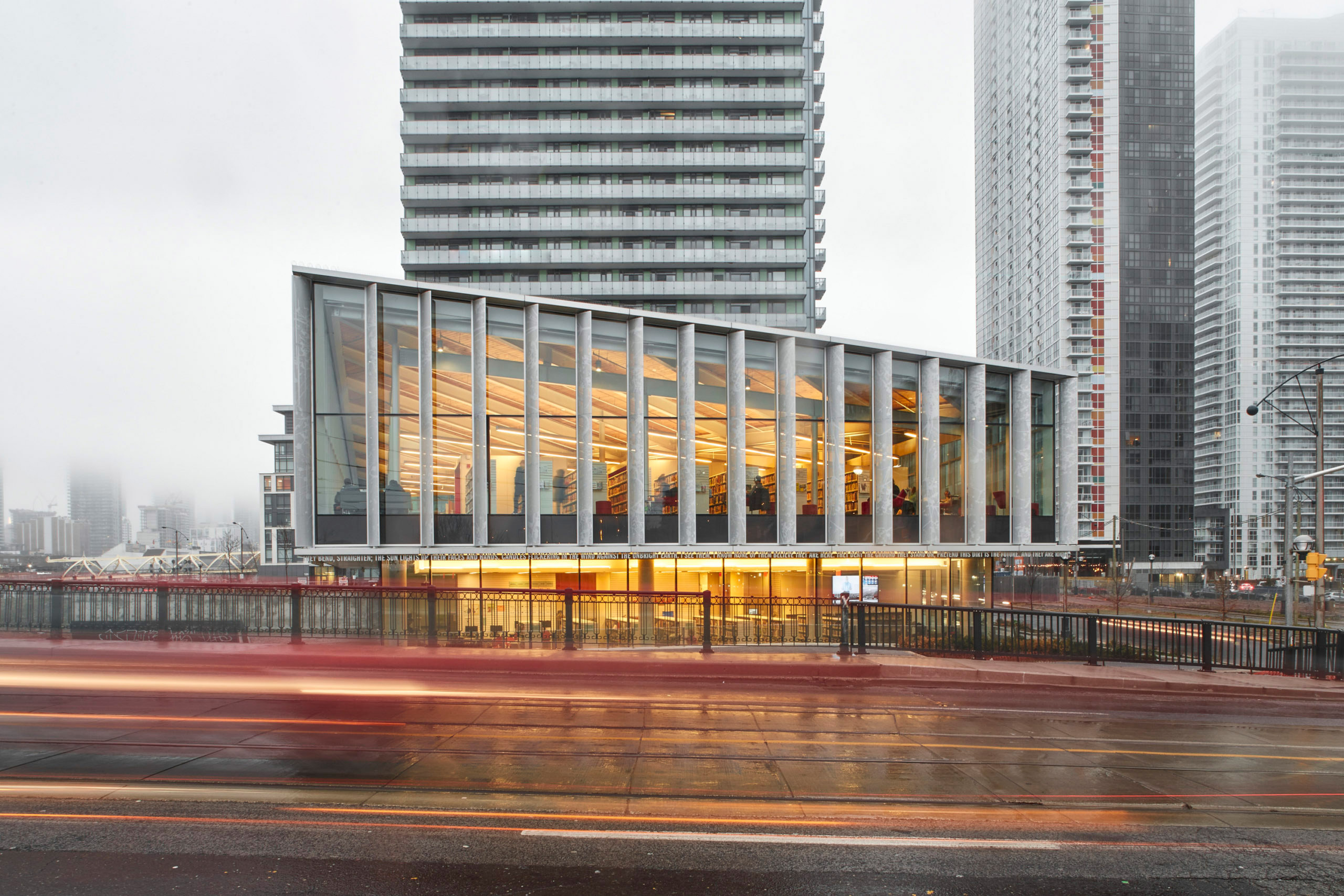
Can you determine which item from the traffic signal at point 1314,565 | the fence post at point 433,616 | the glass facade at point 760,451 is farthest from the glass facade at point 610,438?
the traffic signal at point 1314,565

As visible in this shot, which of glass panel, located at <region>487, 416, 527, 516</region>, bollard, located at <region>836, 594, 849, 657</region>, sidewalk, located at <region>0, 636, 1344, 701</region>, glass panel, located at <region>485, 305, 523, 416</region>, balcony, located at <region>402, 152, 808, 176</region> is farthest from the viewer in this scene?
balcony, located at <region>402, 152, 808, 176</region>

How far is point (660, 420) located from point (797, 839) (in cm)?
2014

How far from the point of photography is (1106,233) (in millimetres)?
102125

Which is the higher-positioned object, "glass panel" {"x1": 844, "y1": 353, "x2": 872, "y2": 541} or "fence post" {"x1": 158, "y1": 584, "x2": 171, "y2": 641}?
"glass panel" {"x1": 844, "y1": 353, "x2": 872, "y2": 541}

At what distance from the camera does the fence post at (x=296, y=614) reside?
1709 cm

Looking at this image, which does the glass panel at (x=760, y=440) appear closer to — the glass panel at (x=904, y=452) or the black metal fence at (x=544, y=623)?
the glass panel at (x=904, y=452)

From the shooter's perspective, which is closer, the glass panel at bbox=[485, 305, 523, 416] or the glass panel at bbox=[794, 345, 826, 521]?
the glass panel at bbox=[485, 305, 523, 416]

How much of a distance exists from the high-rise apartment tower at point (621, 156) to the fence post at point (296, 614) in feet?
183

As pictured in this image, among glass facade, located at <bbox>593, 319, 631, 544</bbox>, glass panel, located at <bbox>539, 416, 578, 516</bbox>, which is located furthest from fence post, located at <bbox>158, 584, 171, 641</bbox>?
glass facade, located at <bbox>593, 319, 631, 544</bbox>

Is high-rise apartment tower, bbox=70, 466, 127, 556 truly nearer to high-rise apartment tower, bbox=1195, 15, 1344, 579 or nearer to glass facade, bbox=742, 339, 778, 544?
glass facade, bbox=742, 339, 778, 544

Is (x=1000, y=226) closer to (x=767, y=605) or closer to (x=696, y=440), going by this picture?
(x=696, y=440)

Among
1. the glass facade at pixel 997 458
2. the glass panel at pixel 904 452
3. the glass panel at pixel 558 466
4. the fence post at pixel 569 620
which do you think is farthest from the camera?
the glass facade at pixel 997 458

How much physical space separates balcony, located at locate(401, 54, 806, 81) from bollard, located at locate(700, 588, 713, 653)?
6688 cm

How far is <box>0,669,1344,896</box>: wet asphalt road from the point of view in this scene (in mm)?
6488
